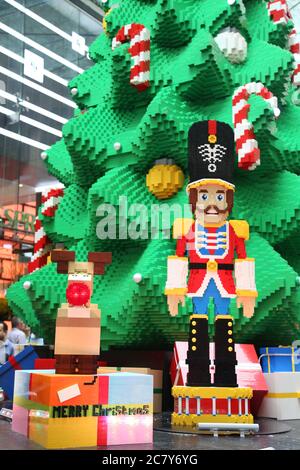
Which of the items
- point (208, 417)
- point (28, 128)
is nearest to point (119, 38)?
point (208, 417)

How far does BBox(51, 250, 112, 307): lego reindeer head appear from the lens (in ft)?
12.5

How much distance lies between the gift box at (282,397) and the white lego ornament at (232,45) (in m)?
3.71

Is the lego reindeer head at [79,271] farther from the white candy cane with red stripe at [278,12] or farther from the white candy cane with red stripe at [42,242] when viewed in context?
the white candy cane with red stripe at [278,12]

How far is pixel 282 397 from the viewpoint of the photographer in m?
5.32

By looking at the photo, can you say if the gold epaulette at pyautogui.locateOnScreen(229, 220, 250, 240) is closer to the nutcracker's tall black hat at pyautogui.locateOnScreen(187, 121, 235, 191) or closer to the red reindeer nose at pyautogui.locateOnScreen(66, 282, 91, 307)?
the nutcracker's tall black hat at pyautogui.locateOnScreen(187, 121, 235, 191)

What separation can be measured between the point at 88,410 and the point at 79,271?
0.93m

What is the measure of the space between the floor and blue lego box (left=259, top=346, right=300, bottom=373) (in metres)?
1.43

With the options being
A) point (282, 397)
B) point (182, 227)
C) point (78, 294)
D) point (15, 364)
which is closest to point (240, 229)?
point (182, 227)

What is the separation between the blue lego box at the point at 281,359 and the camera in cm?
567

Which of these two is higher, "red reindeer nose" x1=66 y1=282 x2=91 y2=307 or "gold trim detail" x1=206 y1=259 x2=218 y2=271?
"gold trim detail" x1=206 y1=259 x2=218 y2=271

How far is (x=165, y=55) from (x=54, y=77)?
24.0ft

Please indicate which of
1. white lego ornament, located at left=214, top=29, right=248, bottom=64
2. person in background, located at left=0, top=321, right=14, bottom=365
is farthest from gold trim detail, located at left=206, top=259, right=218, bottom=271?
person in background, located at left=0, top=321, right=14, bottom=365

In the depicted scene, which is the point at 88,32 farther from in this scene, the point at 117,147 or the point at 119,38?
the point at 117,147

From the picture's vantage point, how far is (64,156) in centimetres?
799
